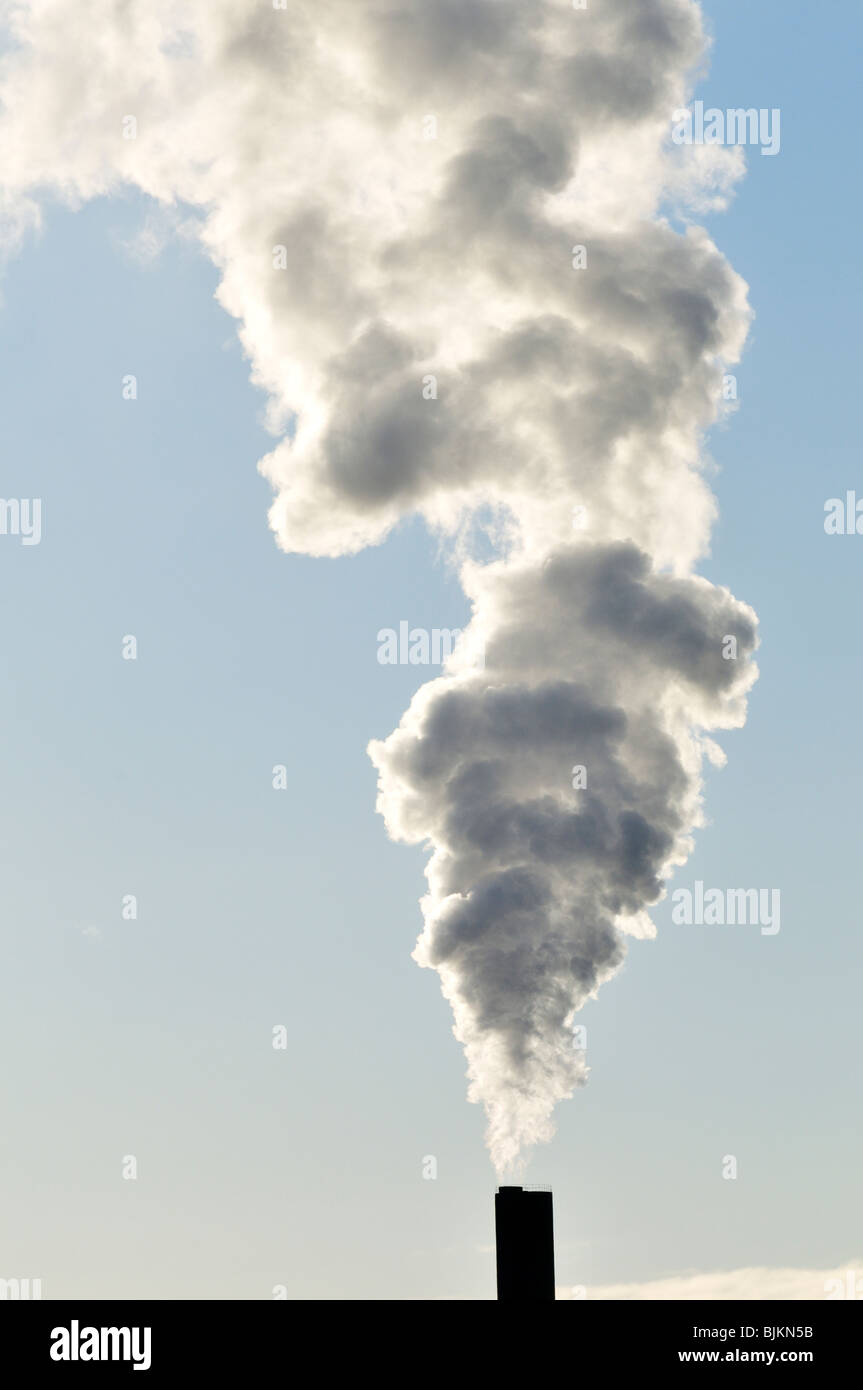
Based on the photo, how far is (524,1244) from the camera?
29.8 metres

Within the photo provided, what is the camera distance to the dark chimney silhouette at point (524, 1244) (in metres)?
29.2

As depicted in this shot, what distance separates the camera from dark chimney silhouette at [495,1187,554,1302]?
2922cm
